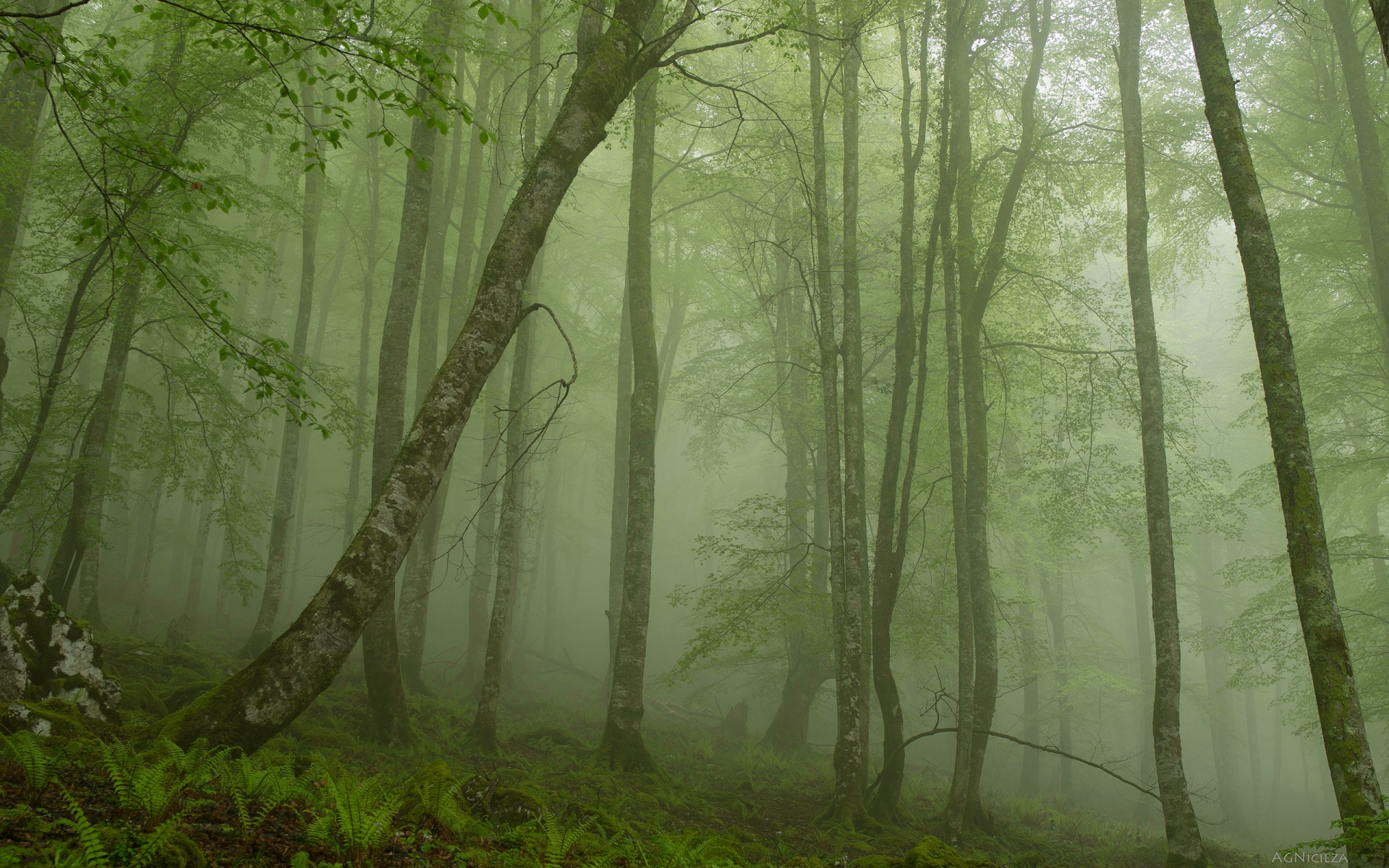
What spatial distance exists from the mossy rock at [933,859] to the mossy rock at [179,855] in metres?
3.44

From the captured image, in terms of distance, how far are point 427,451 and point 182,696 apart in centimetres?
519

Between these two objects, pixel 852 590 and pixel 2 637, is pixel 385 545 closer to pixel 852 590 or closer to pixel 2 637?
pixel 2 637

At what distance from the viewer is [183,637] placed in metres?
12.1

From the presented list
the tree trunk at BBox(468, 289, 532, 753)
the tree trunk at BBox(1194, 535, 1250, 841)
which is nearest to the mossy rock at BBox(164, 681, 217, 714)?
the tree trunk at BBox(468, 289, 532, 753)

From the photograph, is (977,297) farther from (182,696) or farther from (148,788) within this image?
(182,696)

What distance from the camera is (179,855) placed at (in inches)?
99.0

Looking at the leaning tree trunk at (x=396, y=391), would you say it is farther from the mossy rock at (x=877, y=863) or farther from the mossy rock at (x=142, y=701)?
the mossy rock at (x=877, y=863)

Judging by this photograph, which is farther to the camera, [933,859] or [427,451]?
[427,451]

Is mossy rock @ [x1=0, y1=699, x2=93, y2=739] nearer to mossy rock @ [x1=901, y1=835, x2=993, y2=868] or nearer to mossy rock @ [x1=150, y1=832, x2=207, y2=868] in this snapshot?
mossy rock @ [x1=150, y1=832, x2=207, y2=868]

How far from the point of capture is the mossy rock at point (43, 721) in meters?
4.18

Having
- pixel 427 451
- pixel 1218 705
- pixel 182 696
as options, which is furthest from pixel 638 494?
pixel 1218 705

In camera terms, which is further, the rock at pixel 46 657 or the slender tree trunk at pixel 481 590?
the slender tree trunk at pixel 481 590

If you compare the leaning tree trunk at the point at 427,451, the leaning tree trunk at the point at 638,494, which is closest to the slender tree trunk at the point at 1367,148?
the leaning tree trunk at the point at 638,494

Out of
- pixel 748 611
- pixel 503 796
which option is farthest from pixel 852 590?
pixel 503 796
